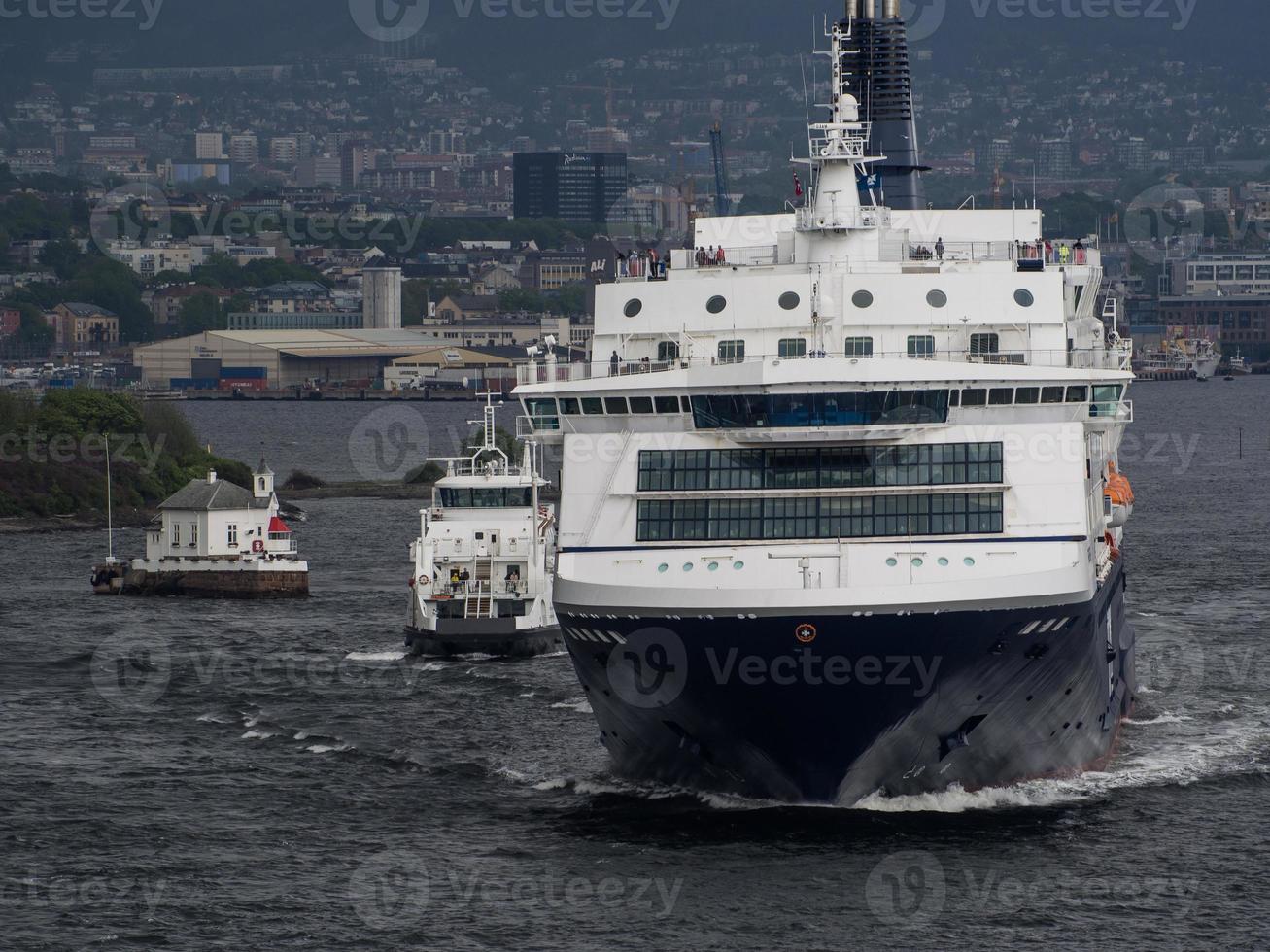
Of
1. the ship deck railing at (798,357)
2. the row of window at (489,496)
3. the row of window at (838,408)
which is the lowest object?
the row of window at (489,496)

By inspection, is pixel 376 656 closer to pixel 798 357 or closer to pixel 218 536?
pixel 218 536

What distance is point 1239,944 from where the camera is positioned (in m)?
32.0

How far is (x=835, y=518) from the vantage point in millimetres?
37469

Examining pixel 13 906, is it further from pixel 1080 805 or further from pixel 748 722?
pixel 1080 805

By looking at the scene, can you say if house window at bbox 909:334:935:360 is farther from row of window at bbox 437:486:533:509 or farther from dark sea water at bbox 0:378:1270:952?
row of window at bbox 437:486:533:509

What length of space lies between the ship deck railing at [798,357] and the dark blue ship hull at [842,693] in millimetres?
4630

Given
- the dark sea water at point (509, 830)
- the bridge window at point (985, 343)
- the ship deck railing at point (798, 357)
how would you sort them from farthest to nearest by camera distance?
the bridge window at point (985, 343) → the ship deck railing at point (798, 357) → the dark sea water at point (509, 830)

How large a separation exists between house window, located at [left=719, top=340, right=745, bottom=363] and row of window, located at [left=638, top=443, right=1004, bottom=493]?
3.36 metres

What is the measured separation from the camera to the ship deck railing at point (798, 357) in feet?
130

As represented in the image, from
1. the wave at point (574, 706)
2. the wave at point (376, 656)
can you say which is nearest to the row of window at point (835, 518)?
the wave at point (574, 706)

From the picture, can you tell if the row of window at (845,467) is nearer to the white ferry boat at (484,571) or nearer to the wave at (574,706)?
the wave at (574,706)

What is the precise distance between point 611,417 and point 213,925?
35.5 ft

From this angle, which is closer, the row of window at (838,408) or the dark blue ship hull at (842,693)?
the dark blue ship hull at (842,693)

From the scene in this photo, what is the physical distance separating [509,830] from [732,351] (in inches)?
365
